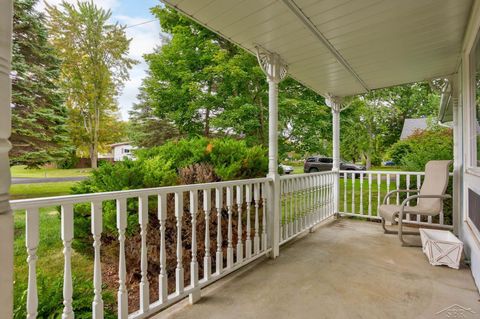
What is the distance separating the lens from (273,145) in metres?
3.20

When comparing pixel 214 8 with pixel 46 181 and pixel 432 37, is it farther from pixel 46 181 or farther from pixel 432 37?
pixel 46 181

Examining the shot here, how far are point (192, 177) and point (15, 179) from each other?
694cm

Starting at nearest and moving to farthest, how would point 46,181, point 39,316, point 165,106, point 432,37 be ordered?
point 39,316 < point 432,37 < point 46,181 < point 165,106

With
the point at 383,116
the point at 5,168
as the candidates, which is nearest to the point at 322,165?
the point at 383,116

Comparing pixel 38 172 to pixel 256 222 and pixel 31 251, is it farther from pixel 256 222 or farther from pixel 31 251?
pixel 31 251

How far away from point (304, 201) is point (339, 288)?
68.9 inches

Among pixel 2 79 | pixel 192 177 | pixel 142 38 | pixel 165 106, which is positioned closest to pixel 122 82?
pixel 142 38

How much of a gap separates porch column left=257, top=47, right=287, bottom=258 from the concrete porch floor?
13.6 inches

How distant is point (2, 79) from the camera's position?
60 centimetres

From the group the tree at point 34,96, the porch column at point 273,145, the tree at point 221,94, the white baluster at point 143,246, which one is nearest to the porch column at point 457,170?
the porch column at point 273,145

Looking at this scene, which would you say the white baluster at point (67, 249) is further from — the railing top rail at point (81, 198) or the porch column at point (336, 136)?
the porch column at point (336, 136)

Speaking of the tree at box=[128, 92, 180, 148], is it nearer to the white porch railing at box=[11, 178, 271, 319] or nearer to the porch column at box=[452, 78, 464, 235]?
the white porch railing at box=[11, 178, 271, 319]

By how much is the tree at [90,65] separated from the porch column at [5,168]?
1079 cm

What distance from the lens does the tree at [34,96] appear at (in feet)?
22.4
